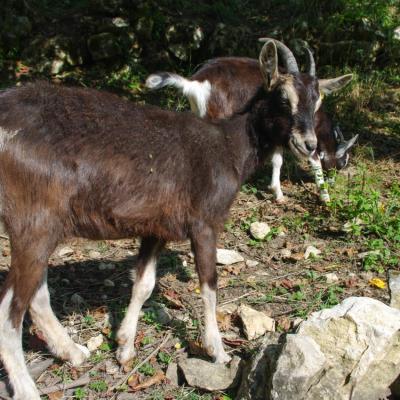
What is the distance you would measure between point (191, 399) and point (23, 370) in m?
1.14

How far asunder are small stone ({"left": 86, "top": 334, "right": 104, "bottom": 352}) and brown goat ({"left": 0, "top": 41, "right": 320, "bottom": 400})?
0.14 m

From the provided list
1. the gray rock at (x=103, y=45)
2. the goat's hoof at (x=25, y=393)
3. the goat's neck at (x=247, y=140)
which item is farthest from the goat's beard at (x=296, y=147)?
the gray rock at (x=103, y=45)

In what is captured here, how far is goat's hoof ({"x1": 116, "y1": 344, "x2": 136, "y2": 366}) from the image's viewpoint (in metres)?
4.45

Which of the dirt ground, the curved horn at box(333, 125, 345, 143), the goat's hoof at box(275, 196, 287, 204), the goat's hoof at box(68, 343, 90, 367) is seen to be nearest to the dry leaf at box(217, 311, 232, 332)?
the dirt ground

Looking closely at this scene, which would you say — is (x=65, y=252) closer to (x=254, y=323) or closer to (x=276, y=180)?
(x=254, y=323)

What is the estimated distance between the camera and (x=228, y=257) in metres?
5.87

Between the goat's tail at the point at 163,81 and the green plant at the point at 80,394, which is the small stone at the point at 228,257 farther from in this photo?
the green plant at the point at 80,394

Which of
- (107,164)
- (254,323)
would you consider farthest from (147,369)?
(107,164)

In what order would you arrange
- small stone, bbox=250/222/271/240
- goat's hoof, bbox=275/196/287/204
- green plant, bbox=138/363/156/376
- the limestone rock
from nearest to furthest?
1. the limestone rock
2. green plant, bbox=138/363/156/376
3. small stone, bbox=250/222/271/240
4. goat's hoof, bbox=275/196/287/204

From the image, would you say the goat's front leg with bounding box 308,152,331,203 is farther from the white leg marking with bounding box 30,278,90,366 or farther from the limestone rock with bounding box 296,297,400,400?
the white leg marking with bounding box 30,278,90,366

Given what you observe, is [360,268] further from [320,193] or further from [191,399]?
[191,399]

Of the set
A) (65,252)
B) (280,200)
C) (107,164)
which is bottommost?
(280,200)

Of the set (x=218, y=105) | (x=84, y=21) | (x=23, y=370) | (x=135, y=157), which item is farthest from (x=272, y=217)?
(x=84, y=21)

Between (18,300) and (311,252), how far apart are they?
10.2ft
